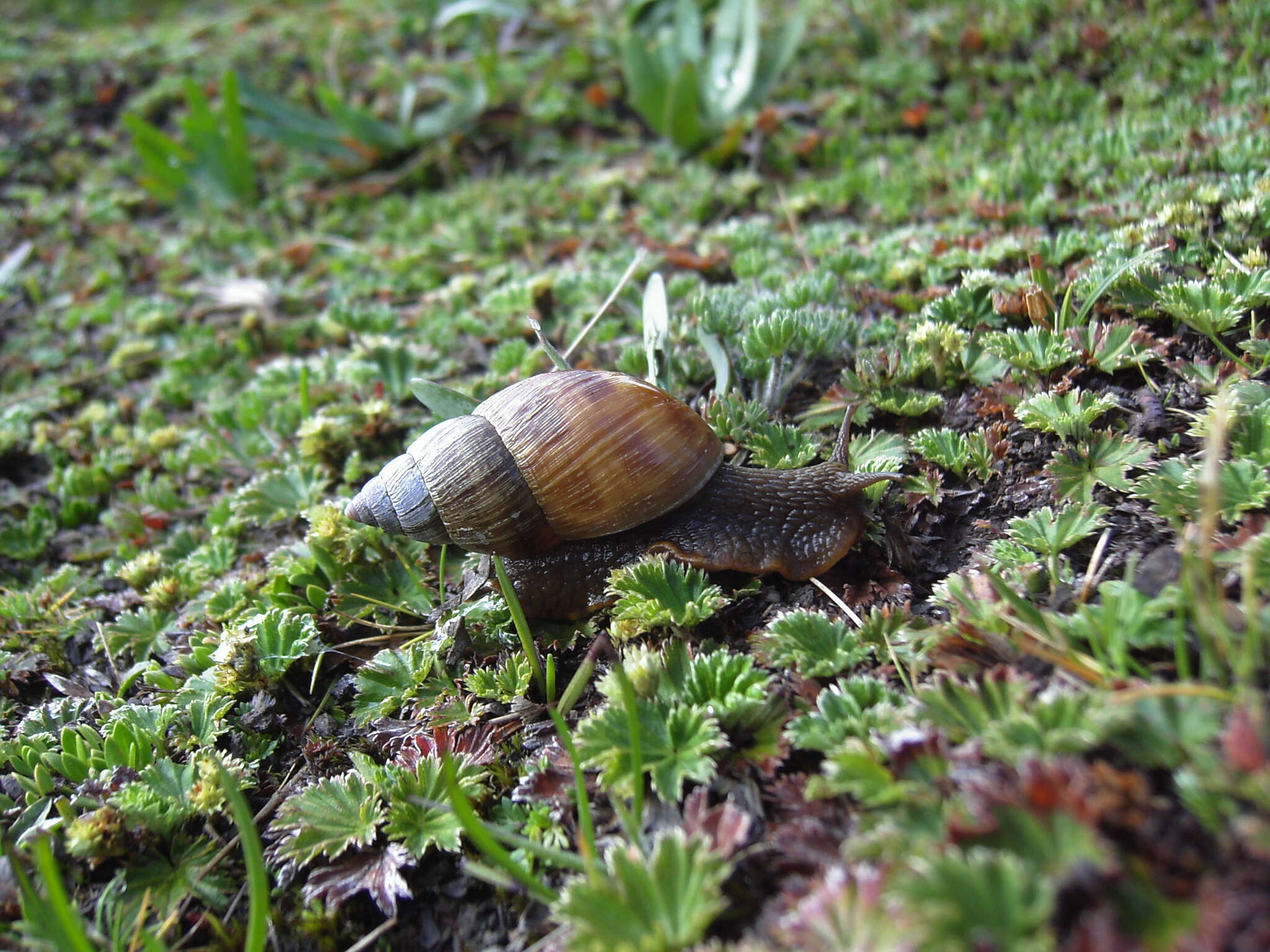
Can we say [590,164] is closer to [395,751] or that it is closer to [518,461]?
[518,461]

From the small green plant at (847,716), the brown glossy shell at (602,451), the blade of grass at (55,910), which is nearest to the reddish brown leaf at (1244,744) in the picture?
the small green plant at (847,716)

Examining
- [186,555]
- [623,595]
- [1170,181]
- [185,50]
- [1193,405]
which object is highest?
[185,50]

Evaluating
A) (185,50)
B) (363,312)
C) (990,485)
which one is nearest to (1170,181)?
(990,485)

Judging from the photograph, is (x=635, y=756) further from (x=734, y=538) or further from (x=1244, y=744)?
(x=1244, y=744)

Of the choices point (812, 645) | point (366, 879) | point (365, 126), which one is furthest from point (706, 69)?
point (366, 879)

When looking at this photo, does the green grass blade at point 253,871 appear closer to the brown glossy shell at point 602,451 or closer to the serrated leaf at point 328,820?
the serrated leaf at point 328,820

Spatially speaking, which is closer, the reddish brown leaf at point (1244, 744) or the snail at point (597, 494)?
the reddish brown leaf at point (1244, 744)

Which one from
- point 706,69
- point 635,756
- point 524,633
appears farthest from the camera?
point 706,69
